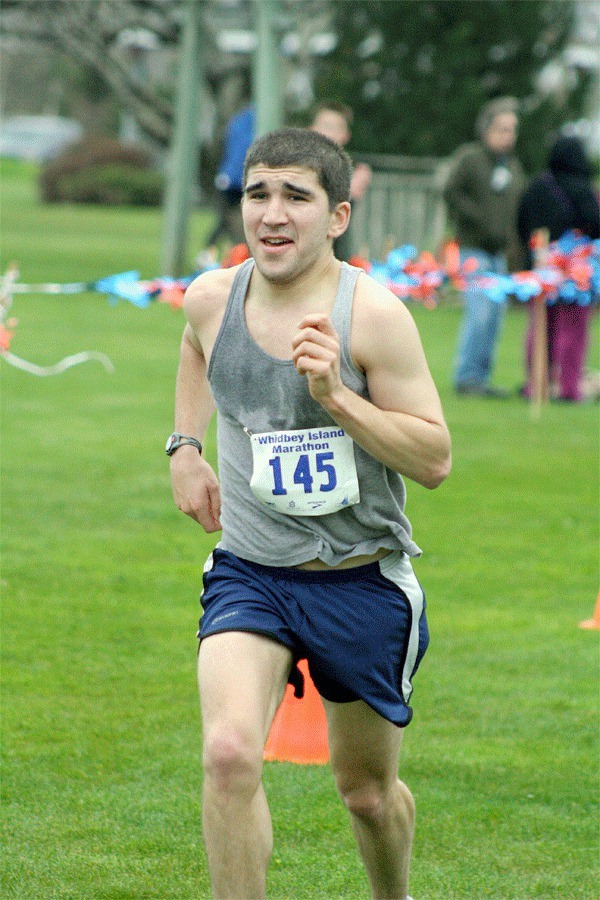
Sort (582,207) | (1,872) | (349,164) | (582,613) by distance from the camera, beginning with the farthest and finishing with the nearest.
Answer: (582,207)
(582,613)
(1,872)
(349,164)

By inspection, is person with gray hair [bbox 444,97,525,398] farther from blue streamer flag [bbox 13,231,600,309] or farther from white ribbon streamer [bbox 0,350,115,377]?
white ribbon streamer [bbox 0,350,115,377]

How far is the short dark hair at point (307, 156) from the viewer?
3797 millimetres

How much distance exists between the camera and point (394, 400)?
375 centimetres

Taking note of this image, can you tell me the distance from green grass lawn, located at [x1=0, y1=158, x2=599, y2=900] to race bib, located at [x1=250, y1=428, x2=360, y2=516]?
1.36 m

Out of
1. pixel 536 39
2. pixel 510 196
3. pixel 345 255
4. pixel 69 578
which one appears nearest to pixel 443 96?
pixel 536 39

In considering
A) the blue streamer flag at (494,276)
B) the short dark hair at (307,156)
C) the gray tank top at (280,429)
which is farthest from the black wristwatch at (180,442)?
the blue streamer flag at (494,276)

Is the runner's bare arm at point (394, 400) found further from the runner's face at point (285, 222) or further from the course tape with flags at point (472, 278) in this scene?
the course tape with flags at point (472, 278)

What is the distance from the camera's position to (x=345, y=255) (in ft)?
31.7

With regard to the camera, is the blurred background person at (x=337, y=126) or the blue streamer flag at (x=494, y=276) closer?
the blurred background person at (x=337, y=126)

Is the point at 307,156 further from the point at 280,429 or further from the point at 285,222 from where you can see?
the point at 280,429

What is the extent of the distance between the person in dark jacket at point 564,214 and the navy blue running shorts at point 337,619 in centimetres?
1022

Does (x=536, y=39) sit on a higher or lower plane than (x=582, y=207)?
higher

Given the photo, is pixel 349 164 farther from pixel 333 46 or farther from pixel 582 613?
pixel 333 46

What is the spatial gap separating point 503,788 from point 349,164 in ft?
8.02
